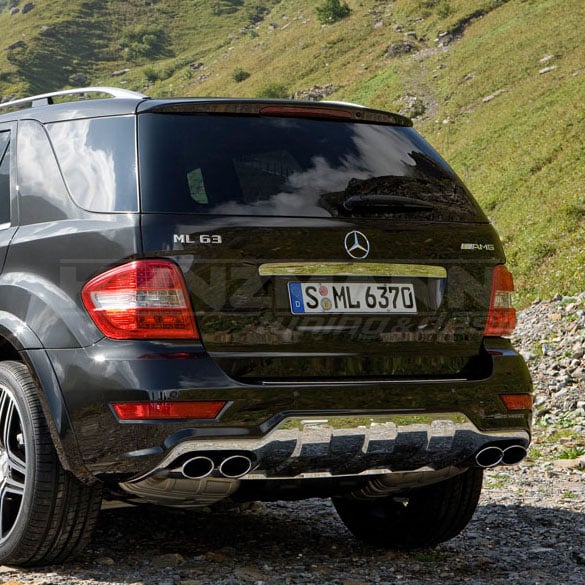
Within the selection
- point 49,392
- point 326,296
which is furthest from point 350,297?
point 49,392

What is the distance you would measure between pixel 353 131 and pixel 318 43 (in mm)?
79616

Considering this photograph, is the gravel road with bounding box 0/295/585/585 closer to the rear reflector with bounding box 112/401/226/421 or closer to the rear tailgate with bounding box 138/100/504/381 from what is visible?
the rear reflector with bounding box 112/401/226/421

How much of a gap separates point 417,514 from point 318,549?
0.51 metres

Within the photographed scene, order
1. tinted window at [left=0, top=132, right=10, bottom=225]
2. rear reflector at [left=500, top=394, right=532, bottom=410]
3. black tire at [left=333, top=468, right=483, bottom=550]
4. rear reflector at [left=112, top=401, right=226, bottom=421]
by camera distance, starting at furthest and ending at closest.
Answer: black tire at [left=333, top=468, right=483, bottom=550]
tinted window at [left=0, top=132, right=10, bottom=225]
rear reflector at [left=500, top=394, right=532, bottom=410]
rear reflector at [left=112, top=401, right=226, bottom=421]

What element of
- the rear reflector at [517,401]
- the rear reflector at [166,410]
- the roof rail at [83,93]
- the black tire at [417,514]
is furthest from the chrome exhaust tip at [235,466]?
the roof rail at [83,93]

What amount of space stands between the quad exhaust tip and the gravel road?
1.78ft

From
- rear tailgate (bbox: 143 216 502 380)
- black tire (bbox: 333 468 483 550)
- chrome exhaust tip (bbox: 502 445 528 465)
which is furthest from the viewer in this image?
black tire (bbox: 333 468 483 550)

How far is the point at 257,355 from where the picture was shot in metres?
3.68

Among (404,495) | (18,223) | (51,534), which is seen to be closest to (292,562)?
(404,495)

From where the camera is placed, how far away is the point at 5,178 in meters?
4.43

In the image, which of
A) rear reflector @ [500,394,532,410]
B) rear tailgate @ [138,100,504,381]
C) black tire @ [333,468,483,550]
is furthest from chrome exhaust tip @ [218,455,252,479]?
black tire @ [333,468,483,550]

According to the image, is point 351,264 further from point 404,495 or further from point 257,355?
point 404,495

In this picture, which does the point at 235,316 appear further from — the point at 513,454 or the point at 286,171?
the point at 513,454

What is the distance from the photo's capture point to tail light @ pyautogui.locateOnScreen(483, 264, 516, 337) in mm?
4188
